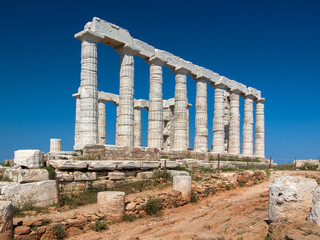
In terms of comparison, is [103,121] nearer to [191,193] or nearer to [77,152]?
[77,152]

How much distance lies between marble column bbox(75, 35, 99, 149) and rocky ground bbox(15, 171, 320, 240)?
7613 mm

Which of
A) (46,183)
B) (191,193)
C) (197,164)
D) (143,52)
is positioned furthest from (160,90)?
(46,183)

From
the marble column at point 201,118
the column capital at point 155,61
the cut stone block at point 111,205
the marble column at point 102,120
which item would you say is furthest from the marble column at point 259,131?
the cut stone block at point 111,205

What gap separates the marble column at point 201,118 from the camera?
2566 cm

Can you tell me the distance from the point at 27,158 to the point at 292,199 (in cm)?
822

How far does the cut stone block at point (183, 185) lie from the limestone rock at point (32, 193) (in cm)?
443

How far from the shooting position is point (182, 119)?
78.8 feet

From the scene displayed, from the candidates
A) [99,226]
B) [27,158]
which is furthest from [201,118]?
[99,226]

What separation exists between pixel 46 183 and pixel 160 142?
12.6 m

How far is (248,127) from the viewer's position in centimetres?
3162

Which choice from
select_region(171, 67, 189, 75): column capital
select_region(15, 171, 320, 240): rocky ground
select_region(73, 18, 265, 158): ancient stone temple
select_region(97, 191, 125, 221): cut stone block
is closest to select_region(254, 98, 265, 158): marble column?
select_region(73, 18, 265, 158): ancient stone temple

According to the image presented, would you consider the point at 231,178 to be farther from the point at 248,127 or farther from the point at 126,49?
the point at 248,127

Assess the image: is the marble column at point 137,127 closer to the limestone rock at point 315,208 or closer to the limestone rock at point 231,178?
the limestone rock at point 231,178

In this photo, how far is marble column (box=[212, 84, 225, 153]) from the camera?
27406 mm
